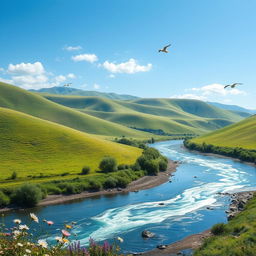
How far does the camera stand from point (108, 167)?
348ft

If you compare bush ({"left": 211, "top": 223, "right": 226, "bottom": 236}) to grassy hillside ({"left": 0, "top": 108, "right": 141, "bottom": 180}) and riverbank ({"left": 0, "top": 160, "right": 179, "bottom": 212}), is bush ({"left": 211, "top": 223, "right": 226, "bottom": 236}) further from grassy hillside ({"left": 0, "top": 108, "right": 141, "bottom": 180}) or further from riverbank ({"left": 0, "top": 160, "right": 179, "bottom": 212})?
grassy hillside ({"left": 0, "top": 108, "right": 141, "bottom": 180})

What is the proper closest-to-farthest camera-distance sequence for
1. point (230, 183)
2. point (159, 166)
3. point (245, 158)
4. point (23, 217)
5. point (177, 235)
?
point (177, 235) → point (23, 217) → point (230, 183) → point (159, 166) → point (245, 158)

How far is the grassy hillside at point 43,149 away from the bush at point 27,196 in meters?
18.1

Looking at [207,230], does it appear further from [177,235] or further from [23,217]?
[23,217]

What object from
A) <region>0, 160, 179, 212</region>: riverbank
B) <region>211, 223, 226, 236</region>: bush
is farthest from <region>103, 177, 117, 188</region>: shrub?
<region>211, 223, 226, 236</region>: bush

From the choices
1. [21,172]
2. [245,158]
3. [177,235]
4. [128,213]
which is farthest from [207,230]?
[245,158]

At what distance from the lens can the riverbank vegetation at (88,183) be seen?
236 ft

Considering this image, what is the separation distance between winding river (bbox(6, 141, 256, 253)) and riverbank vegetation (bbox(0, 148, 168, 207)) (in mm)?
4687

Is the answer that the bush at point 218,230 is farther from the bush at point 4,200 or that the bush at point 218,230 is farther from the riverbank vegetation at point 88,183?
the bush at point 4,200

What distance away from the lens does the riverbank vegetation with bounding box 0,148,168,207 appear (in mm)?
71875

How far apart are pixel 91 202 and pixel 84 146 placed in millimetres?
55717

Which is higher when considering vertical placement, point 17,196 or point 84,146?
point 84,146

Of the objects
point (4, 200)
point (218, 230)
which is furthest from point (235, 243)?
point (4, 200)

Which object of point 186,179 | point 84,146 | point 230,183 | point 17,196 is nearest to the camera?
point 17,196
